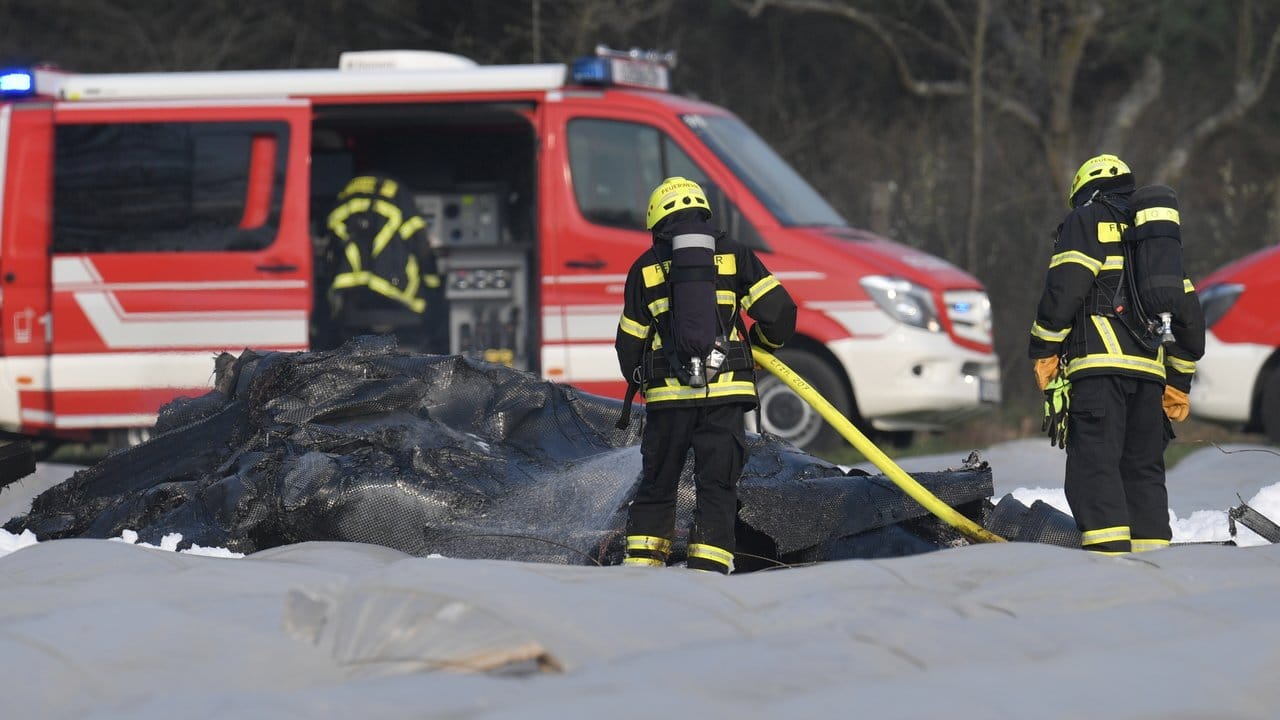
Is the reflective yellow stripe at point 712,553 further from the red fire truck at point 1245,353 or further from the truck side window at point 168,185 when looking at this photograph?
the red fire truck at point 1245,353

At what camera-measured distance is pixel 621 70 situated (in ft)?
32.8

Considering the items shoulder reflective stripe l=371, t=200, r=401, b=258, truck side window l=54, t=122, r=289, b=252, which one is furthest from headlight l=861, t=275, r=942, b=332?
truck side window l=54, t=122, r=289, b=252

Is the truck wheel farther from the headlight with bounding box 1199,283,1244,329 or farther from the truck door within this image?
the truck door

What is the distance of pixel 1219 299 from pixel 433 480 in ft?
18.9

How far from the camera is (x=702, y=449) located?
560cm

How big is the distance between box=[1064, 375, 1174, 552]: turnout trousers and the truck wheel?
3.87 metres

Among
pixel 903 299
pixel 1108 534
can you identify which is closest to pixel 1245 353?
pixel 903 299

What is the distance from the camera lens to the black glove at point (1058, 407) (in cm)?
578

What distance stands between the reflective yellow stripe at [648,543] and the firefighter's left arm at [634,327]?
1.79 ft

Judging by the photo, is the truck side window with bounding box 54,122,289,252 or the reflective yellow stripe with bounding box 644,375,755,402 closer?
the reflective yellow stripe with bounding box 644,375,755,402

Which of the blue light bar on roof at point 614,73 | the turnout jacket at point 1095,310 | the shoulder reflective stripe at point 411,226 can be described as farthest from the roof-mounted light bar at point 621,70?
the turnout jacket at point 1095,310

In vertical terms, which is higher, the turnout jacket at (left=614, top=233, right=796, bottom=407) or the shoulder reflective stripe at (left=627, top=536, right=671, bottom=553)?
the turnout jacket at (left=614, top=233, right=796, bottom=407)

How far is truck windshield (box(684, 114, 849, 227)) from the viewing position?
31.9ft

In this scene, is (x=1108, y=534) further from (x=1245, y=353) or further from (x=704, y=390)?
(x=1245, y=353)
